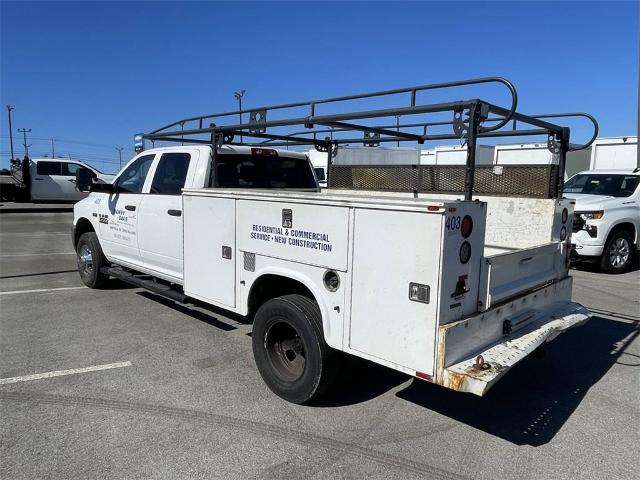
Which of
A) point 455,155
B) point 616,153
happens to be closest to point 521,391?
point 616,153

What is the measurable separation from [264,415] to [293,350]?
23.0 inches

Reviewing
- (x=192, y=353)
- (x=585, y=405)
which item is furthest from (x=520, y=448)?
(x=192, y=353)

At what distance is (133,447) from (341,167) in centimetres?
424

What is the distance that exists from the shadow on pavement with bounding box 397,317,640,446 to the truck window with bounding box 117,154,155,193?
13.0 feet

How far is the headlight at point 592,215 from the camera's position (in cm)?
946

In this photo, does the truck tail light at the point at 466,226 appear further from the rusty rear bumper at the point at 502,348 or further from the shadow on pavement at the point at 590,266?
the shadow on pavement at the point at 590,266

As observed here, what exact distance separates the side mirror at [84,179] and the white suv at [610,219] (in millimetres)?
7932

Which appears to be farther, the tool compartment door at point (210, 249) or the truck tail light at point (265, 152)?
the truck tail light at point (265, 152)

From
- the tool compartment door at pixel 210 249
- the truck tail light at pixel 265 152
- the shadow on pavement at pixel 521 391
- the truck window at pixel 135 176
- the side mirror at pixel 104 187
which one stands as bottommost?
the shadow on pavement at pixel 521 391

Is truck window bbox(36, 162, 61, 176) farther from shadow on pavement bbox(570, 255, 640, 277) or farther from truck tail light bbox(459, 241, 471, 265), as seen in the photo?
truck tail light bbox(459, 241, 471, 265)

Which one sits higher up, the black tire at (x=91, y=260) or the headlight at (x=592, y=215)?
the headlight at (x=592, y=215)

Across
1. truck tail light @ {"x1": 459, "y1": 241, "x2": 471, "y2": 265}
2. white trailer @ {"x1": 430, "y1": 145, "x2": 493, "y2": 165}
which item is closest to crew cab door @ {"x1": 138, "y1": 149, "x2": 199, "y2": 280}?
truck tail light @ {"x1": 459, "y1": 241, "x2": 471, "y2": 265}

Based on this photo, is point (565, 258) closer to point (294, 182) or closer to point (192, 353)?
point (294, 182)

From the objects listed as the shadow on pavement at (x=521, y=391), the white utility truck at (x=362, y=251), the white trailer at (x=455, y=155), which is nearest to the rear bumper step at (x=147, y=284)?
the white utility truck at (x=362, y=251)
